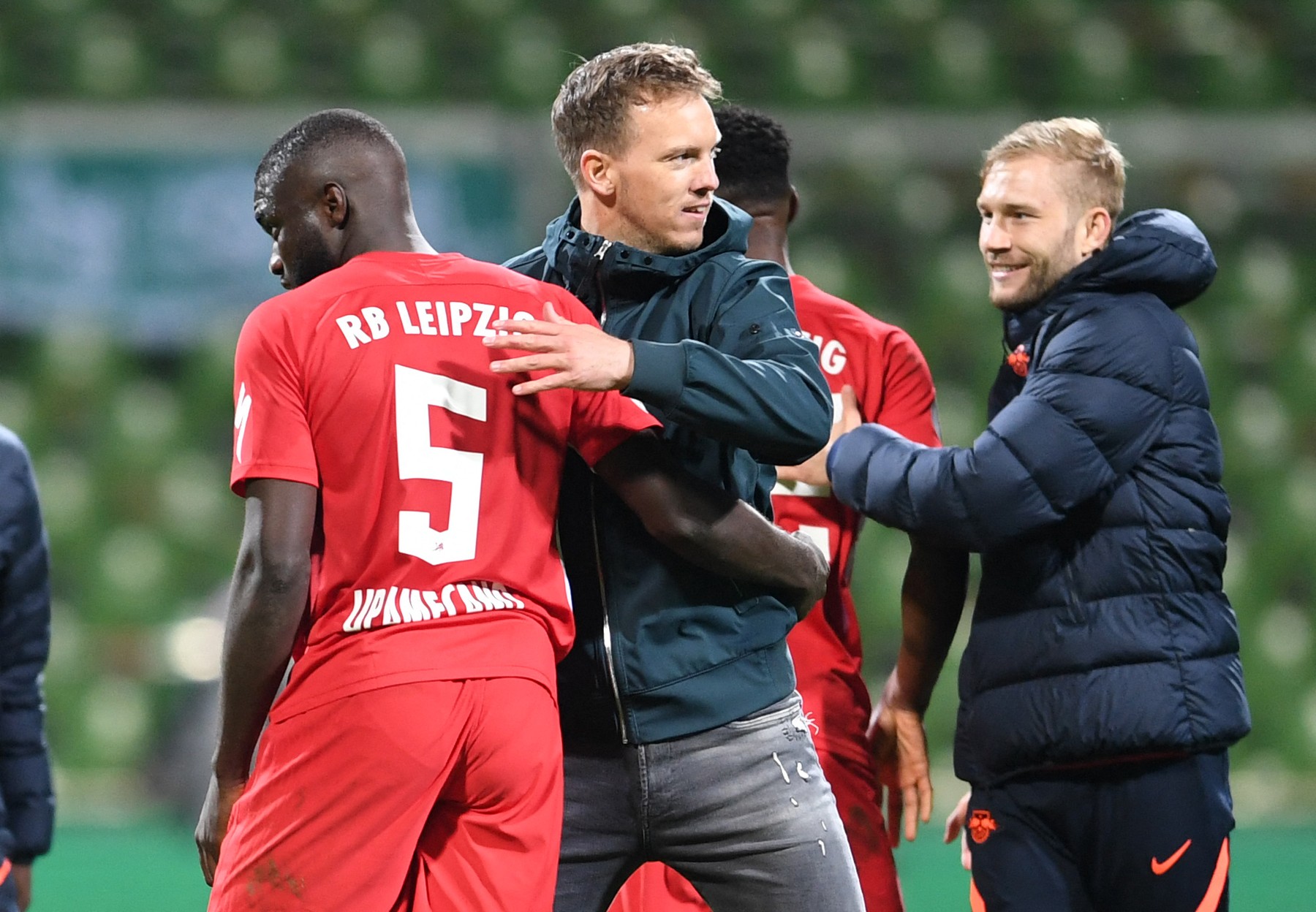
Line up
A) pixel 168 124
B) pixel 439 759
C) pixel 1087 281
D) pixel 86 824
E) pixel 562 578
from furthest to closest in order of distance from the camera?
pixel 168 124 < pixel 86 824 < pixel 1087 281 < pixel 562 578 < pixel 439 759

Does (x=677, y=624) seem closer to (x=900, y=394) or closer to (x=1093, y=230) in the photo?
(x=900, y=394)

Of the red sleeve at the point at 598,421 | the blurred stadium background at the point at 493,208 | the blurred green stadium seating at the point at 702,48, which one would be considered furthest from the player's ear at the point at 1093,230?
the blurred green stadium seating at the point at 702,48

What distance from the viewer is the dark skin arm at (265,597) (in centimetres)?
191

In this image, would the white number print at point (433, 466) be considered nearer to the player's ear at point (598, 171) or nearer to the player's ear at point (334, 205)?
the player's ear at point (334, 205)

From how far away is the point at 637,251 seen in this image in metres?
2.17

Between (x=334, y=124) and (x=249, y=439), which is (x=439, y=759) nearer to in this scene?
(x=249, y=439)

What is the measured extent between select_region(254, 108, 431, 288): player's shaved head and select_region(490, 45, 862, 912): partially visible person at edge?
0.94 ft

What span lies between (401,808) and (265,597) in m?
0.29

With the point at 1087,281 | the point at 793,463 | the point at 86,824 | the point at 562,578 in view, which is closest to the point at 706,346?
the point at 793,463

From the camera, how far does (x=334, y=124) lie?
2072 mm

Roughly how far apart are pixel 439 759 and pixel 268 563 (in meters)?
0.30

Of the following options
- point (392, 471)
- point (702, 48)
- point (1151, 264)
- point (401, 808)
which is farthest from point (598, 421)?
point (702, 48)

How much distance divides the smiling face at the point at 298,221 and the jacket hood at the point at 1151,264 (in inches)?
44.8

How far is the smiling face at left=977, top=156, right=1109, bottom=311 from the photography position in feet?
8.48
